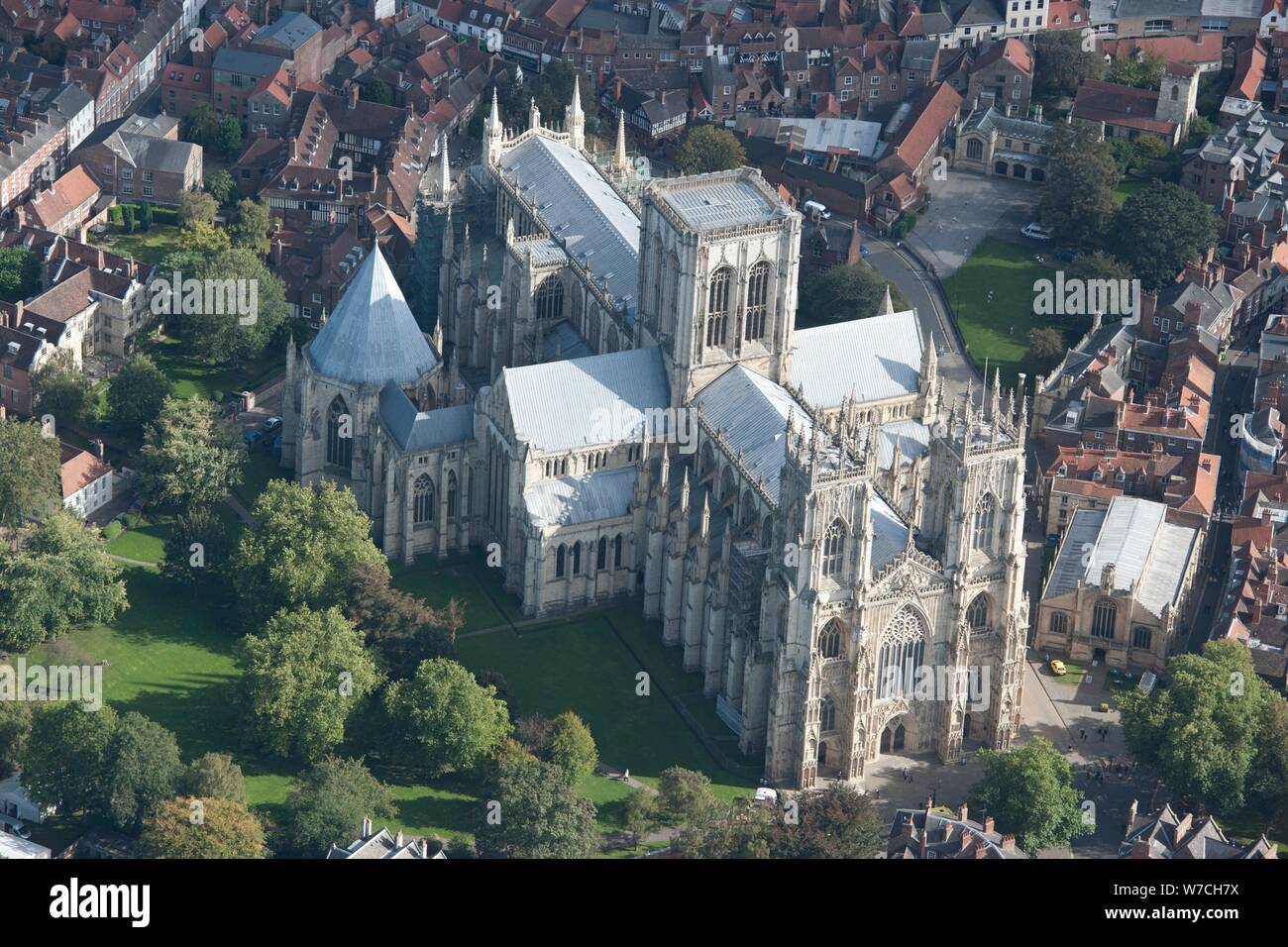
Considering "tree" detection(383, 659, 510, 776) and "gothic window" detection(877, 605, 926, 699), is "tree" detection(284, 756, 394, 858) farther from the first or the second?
"gothic window" detection(877, 605, 926, 699)

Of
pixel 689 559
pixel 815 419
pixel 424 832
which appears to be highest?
pixel 815 419

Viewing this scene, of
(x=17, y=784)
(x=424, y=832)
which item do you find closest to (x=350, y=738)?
(x=424, y=832)

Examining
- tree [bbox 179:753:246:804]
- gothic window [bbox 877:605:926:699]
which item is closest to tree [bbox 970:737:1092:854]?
gothic window [bbox 877:605:926:699]

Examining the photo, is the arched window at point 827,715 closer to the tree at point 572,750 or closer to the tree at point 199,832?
the tree at point 572,750

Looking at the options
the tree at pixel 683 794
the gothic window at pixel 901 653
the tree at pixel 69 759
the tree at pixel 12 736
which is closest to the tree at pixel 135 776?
the tree at pixel 69 759

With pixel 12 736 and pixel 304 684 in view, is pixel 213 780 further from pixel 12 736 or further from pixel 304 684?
pixel 12 736

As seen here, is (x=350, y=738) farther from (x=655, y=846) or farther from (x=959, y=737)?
(x=959, y=737)
